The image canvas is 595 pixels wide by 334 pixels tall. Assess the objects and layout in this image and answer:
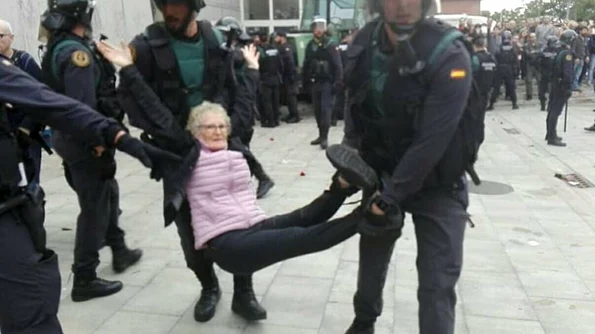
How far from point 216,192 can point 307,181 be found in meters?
4.33

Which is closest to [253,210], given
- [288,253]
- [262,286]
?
[288,253]

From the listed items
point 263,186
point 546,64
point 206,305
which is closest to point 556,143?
point 546,64

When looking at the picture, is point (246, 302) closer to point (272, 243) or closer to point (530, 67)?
point (272, 243)

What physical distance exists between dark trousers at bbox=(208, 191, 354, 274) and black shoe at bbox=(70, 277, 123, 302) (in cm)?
121

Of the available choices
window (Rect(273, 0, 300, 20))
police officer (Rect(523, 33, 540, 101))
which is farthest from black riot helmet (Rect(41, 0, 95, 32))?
window (Rect(273, 0, 300, 20))

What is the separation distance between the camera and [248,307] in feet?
11.6

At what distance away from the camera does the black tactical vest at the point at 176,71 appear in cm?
323

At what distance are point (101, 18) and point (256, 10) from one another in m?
13.6

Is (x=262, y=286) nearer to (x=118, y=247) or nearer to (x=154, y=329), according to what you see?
(x=154, y=329)

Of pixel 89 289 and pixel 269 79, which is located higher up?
pixel 269 79

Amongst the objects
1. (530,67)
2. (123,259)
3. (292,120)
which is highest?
(530,67)

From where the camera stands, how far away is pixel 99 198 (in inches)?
152

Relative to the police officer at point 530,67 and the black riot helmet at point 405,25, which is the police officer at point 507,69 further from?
the black riot helmet at point 405,25

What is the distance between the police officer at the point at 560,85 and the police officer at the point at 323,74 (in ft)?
11.5
